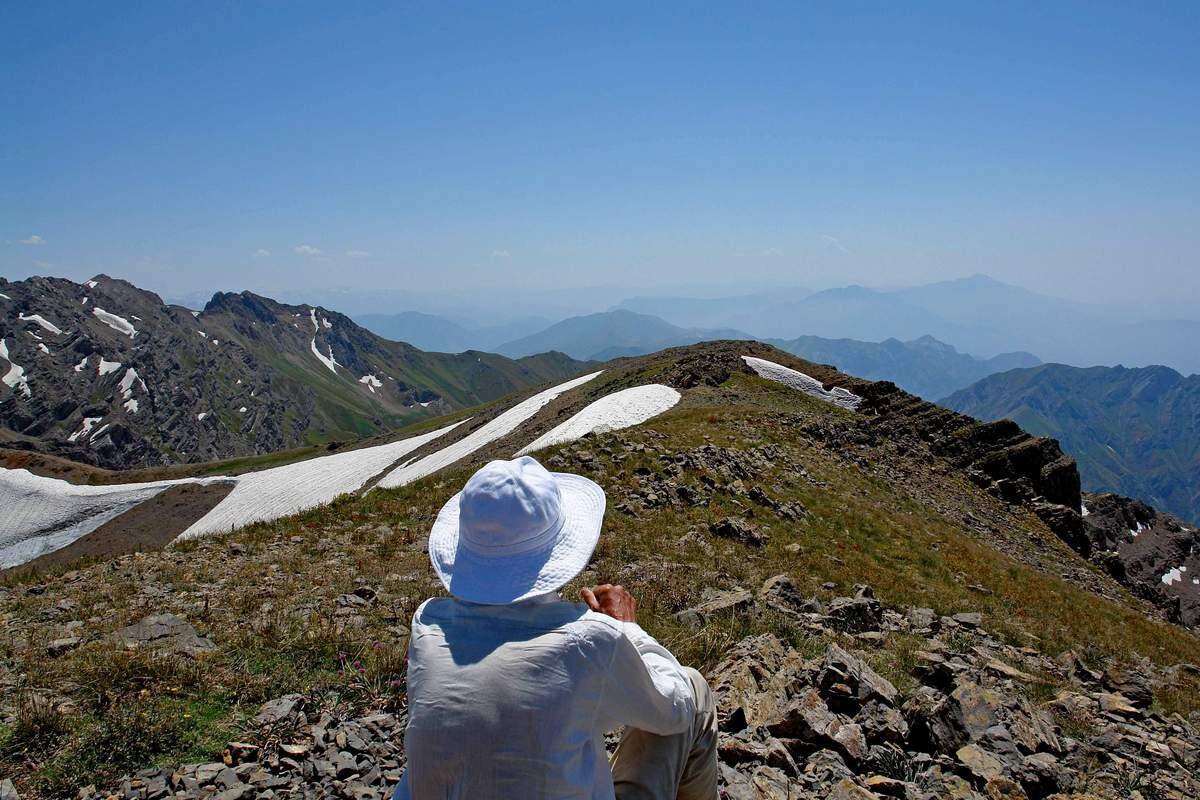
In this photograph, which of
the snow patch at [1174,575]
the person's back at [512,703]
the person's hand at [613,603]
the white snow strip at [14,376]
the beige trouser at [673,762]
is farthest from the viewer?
the white snow strip at [14,376]

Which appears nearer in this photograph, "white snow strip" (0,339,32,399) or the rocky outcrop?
the rocky outcrop

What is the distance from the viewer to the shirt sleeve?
3.38 meters

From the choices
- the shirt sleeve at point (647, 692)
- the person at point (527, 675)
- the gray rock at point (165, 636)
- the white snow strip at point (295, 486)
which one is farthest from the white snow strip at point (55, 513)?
the shirt sleeve at point (647, 692)

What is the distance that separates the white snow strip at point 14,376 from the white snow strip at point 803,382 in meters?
219

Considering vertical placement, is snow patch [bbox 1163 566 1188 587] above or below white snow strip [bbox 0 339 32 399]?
below

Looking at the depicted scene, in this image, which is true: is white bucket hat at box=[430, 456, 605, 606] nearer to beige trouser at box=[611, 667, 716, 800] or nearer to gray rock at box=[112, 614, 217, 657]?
beige trouser at box=[611, 667, 716, 800]

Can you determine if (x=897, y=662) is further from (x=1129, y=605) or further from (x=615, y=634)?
(x=1129, y=605)

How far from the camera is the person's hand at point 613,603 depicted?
431 cm

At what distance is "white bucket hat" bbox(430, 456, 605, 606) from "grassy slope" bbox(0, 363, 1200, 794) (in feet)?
12.6

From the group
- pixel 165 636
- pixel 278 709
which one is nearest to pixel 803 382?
pixel 165 636

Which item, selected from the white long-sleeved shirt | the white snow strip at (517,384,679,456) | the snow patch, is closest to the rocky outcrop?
the snow patch

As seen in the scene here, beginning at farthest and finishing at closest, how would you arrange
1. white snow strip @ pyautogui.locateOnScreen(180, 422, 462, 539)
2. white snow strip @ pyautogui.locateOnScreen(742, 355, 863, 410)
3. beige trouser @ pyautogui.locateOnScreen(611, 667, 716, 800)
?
white snow strip @ pyautogui.locateOnScreen(742, 355, 863, 410), white snow strip @ pyautogui.locateOnScreen(180, 422, 462, 539), beige trouser @ pyautogui.locateOnScreen(611, 667, 716, 800)

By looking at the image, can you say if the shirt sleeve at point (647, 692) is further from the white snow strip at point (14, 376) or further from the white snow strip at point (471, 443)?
the white snow strip at point (14, 376)

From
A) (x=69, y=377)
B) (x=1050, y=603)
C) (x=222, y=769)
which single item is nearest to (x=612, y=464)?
(x=1050, y=603)
